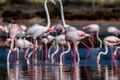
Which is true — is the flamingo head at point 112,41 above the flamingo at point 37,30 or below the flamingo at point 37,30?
below

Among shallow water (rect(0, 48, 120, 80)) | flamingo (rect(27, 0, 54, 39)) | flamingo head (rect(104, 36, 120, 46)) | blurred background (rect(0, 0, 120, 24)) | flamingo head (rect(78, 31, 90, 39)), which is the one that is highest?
blurred background (rect(0, 0, 120, 24))

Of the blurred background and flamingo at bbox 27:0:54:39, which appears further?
the blurred background

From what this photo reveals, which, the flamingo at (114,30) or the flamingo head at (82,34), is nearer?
the flamingo head at (82,34)

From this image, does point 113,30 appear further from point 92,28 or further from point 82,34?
point 82,34

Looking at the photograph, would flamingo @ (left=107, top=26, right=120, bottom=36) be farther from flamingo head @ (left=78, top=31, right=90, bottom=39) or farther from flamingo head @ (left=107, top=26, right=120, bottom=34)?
flamingo head @ (left=78, top=31, right=90, bottom=39)

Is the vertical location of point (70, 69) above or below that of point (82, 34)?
below

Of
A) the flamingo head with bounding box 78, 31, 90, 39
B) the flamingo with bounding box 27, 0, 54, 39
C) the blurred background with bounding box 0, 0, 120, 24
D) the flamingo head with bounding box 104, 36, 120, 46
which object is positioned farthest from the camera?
the blurred background with bounding box 0, 0, 120, 24

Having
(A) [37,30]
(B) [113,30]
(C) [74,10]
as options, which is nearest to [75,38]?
(A) [37,30]

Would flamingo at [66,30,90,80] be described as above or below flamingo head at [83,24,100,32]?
below

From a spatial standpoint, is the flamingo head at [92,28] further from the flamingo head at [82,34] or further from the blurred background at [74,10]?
the blurred background at [74,10]

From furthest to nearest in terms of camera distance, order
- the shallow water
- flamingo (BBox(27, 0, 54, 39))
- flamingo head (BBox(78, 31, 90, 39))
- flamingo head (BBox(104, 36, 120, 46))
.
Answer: flamingo head (BBox(104, 36, 120, 46)), flamingo head (BBox(78, 31, 90, 39)), flamingo (BBox(27, 0, 54, 39)), the shallow water

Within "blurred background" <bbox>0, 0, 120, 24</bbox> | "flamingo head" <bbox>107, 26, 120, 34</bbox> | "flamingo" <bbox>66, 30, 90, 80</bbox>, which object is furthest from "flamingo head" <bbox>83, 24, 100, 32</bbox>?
"blurred background" <bbox>0, 0, 120, 24</bbox>

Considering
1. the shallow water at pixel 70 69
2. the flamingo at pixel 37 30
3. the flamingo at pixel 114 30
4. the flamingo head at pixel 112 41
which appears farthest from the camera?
the flamingo at pixel 114 30

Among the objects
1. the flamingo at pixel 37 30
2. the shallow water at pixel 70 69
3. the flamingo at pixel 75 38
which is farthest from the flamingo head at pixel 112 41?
the flamingo at pixel 37 30
